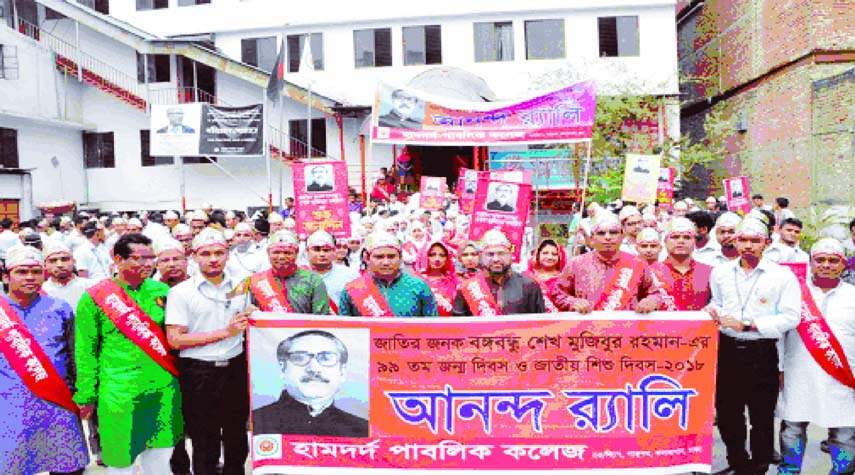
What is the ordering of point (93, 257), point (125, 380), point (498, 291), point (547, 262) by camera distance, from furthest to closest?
point (93, 257)
point (547, 262)
point (498, 291)
point (125, 380)

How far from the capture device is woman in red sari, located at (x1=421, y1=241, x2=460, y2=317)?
257 inches

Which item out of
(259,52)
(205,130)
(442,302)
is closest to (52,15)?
(259,52)

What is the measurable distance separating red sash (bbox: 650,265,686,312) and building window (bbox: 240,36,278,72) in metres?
22.2

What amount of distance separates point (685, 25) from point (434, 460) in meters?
28.4

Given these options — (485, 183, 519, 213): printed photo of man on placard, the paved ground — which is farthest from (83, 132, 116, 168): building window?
the paved ground

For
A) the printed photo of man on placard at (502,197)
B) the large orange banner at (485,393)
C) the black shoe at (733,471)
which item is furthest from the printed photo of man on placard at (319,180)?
the black shoe at (733,471)

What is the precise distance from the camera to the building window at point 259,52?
25.7 m

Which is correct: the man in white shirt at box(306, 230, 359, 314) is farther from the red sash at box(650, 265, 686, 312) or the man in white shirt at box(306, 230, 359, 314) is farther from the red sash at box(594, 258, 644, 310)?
the red sash at box(650, 265, 686, 312)

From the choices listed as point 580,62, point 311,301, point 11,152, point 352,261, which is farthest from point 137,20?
point 311,301

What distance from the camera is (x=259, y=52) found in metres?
25.8

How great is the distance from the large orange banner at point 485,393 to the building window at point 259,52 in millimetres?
22592

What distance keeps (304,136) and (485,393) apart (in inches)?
868

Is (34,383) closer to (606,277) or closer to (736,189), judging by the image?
(606,277)

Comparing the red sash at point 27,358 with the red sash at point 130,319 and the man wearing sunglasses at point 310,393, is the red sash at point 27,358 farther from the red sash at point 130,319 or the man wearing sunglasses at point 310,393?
the man wearing sunglasses at point 310,393
